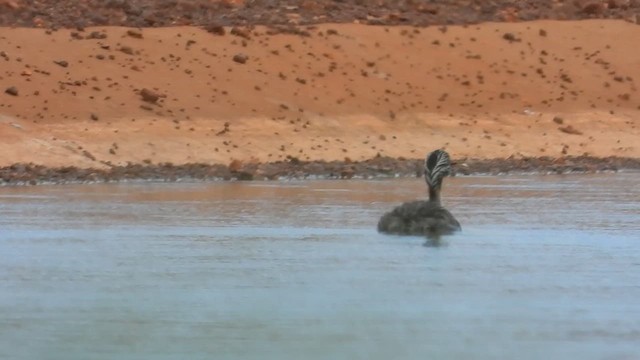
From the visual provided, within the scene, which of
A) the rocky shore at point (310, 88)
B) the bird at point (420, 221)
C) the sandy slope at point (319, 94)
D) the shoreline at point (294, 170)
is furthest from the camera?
the sandy slope at point (319, 94)

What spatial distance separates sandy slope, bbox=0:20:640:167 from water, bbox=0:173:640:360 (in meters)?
7.42

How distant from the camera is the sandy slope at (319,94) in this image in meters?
27.4

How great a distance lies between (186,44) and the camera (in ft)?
110

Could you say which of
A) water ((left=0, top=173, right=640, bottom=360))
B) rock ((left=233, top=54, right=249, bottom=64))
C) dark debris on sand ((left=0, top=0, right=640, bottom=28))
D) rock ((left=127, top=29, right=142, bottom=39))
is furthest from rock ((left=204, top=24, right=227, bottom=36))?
water ((left=0, top=173, right=640, bottom=360))

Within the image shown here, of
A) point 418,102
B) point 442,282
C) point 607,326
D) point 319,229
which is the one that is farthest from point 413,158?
point 607,326

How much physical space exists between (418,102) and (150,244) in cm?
1799

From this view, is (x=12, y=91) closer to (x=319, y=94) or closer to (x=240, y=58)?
(x=240, y=58)

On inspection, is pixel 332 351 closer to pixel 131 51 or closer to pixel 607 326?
pixel 607 326

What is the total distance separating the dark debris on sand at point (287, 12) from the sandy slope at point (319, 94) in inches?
32.9

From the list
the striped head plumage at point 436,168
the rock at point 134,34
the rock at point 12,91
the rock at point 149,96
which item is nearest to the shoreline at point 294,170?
the rock at point 149,96

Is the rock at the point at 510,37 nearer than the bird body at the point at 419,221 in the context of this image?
No

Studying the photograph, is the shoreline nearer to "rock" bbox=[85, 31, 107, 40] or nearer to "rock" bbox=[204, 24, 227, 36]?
"rock" bbox=[85, 31, 107, 40]

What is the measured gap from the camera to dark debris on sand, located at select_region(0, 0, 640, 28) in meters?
35.3

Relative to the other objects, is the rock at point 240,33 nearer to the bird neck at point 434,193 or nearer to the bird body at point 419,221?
the bird neck at point 434,193
